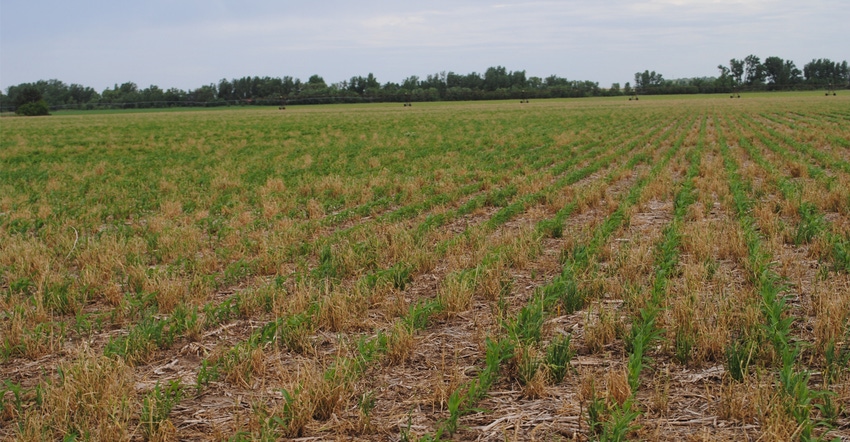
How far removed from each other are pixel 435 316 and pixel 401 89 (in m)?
156

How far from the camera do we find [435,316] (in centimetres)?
614

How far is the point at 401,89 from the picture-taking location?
518ft

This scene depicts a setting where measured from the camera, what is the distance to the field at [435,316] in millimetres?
4109

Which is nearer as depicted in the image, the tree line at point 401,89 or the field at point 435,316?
the field at point 435,316

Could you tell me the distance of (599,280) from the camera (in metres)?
6.63

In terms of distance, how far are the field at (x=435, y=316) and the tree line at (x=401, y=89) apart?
372 ft

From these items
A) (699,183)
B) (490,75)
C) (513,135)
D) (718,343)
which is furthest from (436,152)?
(490,75)

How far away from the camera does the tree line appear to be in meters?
137

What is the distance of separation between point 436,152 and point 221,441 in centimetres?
2011

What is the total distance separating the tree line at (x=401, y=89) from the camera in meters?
137

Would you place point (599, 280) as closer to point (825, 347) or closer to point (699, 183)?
point (825, 347)

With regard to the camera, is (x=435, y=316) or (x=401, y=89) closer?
(x=435, y=316)

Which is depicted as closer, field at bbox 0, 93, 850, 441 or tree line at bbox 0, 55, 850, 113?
field at bbox 0, 93, 850, 441

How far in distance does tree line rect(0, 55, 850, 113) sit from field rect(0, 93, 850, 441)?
A: 11348 cm
